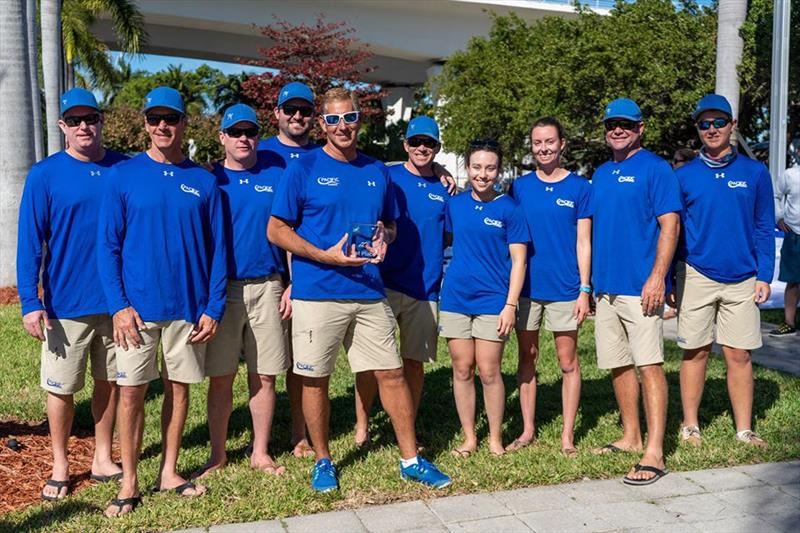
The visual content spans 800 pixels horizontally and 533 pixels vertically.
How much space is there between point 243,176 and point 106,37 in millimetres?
34145

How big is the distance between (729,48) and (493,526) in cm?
983

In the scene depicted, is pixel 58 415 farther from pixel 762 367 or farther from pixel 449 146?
pixel 449 146

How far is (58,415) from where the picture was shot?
17.2 ft

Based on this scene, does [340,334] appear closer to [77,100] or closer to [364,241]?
[364,241]

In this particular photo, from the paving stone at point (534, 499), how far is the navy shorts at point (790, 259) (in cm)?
653

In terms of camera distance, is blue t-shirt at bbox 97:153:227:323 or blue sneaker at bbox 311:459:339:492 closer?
blue t-shirt at bbox 97:153:227:323

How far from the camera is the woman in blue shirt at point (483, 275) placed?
5656 millimetres

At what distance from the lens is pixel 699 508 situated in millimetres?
4793

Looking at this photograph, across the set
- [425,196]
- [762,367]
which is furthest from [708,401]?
[425,196]

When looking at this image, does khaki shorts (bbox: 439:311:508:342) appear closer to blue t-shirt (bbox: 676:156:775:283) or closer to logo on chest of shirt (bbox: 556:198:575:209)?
logo on chest of shirt (bbox: 556:198:575:209)

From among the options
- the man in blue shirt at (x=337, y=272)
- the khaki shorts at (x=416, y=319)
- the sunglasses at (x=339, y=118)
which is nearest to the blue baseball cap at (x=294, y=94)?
the man in blue shirt at (x=337, y=272)

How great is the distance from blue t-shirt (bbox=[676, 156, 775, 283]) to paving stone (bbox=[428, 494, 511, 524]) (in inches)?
93.8

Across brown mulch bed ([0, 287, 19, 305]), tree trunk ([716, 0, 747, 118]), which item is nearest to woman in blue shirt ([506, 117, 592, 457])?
tree trunk ([716, 0, 747, 118])

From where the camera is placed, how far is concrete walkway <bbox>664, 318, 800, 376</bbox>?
8680mm
